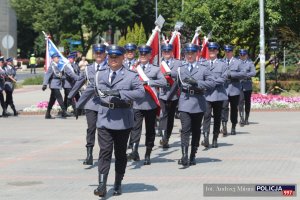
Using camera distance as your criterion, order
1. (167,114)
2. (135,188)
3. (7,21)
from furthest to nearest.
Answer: (7,21) < (167,114) < (135,188)

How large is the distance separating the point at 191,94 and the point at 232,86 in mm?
5006

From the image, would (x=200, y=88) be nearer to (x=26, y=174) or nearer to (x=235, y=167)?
(x=235, y=167)

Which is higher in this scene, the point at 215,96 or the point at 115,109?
the point at 115,109

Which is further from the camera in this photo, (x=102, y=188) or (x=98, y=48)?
(x=98, y=48)

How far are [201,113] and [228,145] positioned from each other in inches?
129

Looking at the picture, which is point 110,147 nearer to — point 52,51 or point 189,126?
point 189,126

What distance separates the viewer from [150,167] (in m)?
12.6

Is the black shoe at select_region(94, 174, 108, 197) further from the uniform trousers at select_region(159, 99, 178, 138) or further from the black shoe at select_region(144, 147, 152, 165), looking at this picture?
the uniform trousers at select_region(159, 99, 178, 138)

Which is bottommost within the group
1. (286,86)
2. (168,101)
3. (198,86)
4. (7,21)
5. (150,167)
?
(150,167)

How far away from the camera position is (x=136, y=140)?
13039 mm

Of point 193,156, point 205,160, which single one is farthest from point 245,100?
point 193,156

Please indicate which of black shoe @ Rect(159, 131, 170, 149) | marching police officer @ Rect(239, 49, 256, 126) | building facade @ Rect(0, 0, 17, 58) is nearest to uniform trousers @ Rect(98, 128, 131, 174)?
black shoe @ Rect(159, 131, 170, 149)

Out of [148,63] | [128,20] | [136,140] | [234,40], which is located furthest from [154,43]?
[128,20]

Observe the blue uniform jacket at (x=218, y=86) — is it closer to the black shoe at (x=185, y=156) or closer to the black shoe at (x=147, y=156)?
the black shoe at (x=147, y=156)
